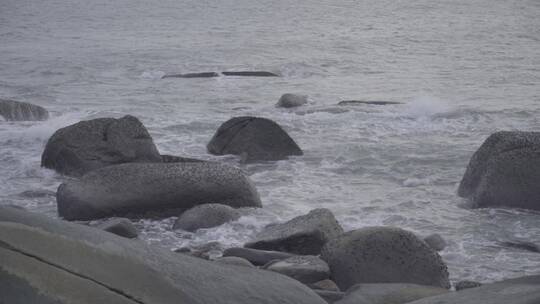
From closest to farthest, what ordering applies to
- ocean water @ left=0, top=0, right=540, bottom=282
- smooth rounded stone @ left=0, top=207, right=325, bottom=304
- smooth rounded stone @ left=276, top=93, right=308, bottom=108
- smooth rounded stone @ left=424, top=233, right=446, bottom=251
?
smooth rounded stone @ left=0, top=207, right=325, bottom=304 → smooth rounded stone @ left=424, top=233, right=446, bottom=251 → ocean water @ left=0, top=0, right=540, bottom=282 → smooth rounded stone @ left=276, top=93, right=308, bottom=108

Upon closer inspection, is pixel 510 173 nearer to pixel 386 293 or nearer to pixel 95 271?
pixel 386 293

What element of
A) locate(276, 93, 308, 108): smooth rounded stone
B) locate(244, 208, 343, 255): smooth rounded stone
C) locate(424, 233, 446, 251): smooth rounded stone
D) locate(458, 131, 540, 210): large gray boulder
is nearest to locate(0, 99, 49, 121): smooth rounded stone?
locate(276, 93, 308, 108): smooth rounded stone

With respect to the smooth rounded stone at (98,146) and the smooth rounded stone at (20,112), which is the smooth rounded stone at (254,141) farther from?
the smooth rounded stone at (20,112)

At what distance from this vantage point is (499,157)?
11680 mm

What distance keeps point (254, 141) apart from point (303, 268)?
6.47 meters

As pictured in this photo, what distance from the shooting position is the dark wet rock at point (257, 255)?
8.82 m

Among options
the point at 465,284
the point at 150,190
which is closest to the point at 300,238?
the point at 465,284

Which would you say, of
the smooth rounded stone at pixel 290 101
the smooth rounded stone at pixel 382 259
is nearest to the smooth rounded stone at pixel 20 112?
the smooth rounded stone at pixel 290 101

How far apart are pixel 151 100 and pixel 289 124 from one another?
4802mm

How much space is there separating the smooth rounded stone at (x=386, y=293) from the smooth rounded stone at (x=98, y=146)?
636 cm

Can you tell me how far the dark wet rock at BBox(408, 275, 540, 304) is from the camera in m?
5.15

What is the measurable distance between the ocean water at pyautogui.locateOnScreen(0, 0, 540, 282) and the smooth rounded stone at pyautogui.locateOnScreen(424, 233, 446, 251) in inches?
7.5

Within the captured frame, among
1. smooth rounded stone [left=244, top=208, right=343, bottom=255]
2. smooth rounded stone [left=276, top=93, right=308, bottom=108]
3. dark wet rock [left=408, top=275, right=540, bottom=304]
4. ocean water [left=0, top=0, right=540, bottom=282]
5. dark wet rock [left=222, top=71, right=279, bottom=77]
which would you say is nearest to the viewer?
dark wet rock [left=408, top=275, right=540, bottom=304]

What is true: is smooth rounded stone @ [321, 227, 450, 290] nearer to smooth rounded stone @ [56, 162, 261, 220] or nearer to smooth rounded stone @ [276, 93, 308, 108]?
smooth rounded stone @ [56, 162, 261, 220]
